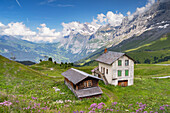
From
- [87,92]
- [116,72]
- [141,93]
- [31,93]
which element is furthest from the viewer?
[116,72]

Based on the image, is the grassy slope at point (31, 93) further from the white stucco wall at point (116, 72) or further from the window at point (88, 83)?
the white stucco wall at point (116, 72)

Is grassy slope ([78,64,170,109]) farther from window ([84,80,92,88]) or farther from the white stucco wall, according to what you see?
window ([84,80,92,88])

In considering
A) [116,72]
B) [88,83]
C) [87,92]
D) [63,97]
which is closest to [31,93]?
[63,97]

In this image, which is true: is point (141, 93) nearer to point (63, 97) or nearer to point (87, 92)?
point (87, 92)

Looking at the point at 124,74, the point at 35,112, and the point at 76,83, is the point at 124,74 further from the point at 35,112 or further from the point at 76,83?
the point at 35,112

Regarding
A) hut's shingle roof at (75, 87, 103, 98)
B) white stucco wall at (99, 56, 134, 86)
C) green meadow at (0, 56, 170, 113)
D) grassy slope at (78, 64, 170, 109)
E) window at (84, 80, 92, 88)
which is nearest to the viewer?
green meadow at (0, 56, 170, 113)

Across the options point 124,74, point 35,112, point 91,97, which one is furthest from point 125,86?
point 35,112

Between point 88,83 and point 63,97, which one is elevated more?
point 88,83

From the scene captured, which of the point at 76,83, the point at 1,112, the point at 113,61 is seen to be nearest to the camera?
the point at 1,112

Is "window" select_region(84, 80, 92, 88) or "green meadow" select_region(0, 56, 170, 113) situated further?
"window" select_region(84, 80, 92, 88)

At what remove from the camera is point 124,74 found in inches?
1688

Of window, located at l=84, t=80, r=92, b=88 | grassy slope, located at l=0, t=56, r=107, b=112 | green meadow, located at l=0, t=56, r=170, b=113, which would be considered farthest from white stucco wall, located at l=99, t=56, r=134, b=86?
grassy slope, located at l=0, t=56, r=107, b=112

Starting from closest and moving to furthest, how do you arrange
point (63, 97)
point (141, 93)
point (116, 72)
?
1. point (63, 97)
2. point (141, 93)
3. point (116, 72)

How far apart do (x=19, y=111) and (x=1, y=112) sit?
1.11 meters
